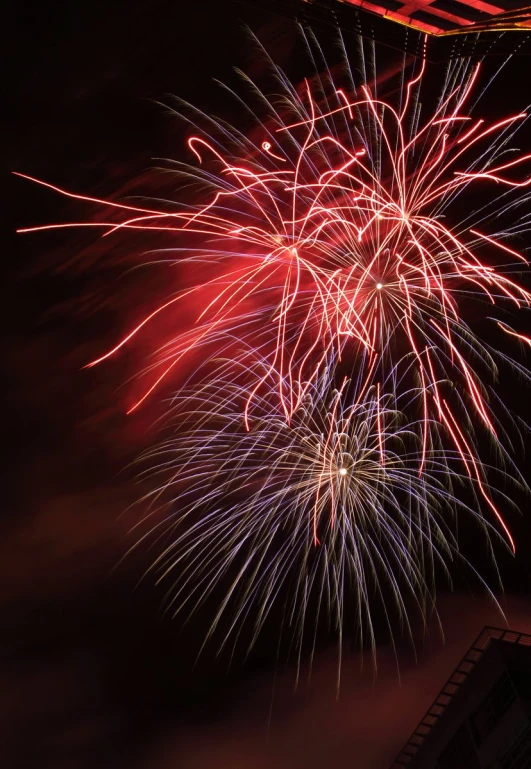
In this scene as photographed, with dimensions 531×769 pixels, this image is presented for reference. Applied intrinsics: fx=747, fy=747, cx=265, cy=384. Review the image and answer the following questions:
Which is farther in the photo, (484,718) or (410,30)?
(484,718)

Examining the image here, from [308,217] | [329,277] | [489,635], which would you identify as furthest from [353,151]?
[489,635]

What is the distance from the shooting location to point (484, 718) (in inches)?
926

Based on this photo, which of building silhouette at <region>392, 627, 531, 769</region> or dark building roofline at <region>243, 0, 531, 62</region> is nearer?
dark building roofline at <region>243, 0, 531, 62</region>

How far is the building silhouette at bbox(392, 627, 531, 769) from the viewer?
22.0m

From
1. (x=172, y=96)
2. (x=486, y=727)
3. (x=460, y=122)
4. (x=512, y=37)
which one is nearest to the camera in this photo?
(x=512, y=37)

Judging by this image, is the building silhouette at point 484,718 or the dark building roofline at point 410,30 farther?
the building silhouette at point 484,718

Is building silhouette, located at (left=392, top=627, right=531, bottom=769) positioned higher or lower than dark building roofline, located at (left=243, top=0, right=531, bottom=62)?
lower

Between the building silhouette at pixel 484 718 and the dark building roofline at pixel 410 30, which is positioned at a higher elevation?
the dark building roofline at pixel 410 30

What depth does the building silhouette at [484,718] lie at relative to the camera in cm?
2198

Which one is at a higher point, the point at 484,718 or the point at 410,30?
the point at 410,30

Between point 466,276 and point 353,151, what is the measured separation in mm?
4533

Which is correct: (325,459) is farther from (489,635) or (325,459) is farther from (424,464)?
(489,635)

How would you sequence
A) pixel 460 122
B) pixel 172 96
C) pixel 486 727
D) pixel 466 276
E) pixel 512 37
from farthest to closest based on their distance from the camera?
pixel 486 727, pixel 172 96, pixel 460 122, pixel 466 276, pixel 512 37

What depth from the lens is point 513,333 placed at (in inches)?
789
